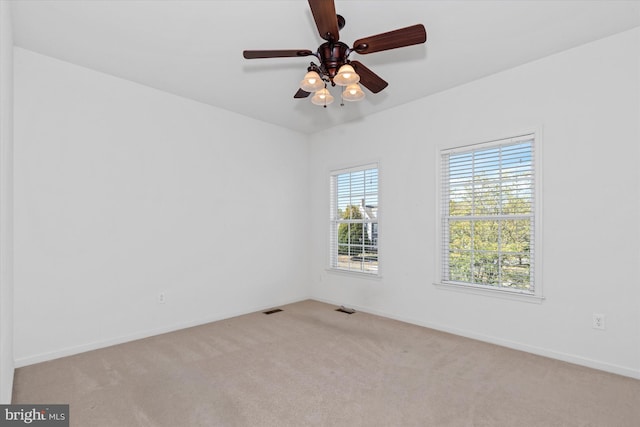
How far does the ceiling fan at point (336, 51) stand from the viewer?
1.98m

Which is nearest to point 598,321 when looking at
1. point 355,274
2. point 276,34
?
point 355,274

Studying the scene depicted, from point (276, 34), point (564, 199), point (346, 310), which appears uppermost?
point (276, 34)

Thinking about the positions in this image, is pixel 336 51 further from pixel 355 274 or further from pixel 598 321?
pixel 355 274

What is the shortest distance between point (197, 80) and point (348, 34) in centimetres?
179

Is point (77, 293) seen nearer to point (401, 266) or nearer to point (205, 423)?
point (205, 423)

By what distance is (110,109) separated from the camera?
3.51m

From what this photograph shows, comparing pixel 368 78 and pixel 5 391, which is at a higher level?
pixel 368 78

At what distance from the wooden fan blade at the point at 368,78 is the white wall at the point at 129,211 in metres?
2.48

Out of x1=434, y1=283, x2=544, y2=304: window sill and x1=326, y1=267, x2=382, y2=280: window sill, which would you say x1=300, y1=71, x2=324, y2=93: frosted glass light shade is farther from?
x1=326, y1=267, x2=382, y2=280: window sill

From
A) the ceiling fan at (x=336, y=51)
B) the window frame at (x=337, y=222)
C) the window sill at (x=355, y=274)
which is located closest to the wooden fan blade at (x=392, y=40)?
the ceiling fan at (x=336, y=51)

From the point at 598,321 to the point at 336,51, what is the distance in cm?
309

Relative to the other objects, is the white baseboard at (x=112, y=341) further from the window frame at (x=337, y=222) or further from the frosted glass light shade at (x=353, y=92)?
the frosted glass light shade at (x=353, y=92)

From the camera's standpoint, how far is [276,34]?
9.20ft

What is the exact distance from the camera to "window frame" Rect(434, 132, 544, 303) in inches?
126
